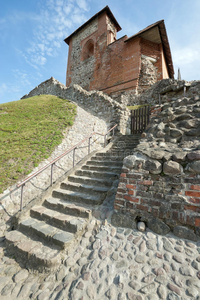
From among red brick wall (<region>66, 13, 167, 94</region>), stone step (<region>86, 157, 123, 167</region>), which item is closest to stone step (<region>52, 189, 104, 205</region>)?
stone step (<region>86, 157, 123, 167</region>)

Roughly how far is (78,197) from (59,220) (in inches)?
28.5

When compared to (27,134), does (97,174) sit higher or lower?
lower

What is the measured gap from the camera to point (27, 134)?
7.11 meters

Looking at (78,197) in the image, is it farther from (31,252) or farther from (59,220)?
(31,252)

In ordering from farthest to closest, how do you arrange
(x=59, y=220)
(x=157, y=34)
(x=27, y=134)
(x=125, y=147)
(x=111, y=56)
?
(x=111, y=56) < (x=157, y=34) < (x=27, y=134) < (x=125, y=147) < (x=59, y=220)

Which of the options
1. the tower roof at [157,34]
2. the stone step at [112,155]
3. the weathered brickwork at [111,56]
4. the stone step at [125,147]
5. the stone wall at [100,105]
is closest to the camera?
the stone step at [112,155]

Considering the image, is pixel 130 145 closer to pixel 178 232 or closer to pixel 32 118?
pixel 178 232

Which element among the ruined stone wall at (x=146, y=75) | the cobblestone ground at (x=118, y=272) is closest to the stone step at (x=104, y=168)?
the cobblestone ground at (x=118, y=272)

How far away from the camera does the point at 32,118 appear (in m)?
9.10

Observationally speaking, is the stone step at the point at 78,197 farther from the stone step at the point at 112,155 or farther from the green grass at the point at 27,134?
the stone step at the point at 112,155

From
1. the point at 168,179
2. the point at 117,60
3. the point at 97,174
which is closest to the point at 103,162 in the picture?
the point at 97,174

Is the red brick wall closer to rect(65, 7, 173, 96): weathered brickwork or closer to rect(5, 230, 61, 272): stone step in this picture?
rect(65, 7, 173, 96): weathered brickwork

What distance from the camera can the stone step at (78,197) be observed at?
3.35 metres

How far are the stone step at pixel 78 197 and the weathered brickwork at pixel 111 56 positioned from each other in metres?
11.7
